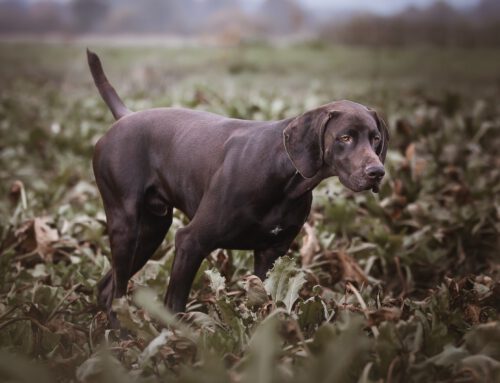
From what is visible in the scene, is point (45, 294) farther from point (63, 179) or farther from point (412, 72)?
point (412, 72)

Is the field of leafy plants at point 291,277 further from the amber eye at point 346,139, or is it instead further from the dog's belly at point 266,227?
the amber eye at point 346,139

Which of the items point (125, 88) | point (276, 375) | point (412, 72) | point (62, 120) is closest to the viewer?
point (276, 375)

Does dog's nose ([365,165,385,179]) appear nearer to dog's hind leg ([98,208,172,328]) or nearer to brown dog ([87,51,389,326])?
brown dog ([87,51,389,326])

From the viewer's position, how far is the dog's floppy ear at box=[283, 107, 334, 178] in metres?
3.18

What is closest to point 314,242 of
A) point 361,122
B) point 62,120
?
point 361,122

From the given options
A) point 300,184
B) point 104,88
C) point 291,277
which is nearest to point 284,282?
point 291,277

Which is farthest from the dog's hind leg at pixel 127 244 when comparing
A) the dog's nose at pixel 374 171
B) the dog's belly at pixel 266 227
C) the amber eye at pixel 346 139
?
the dog's nose at pixel 374 171

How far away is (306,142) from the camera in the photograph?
3.20 metres

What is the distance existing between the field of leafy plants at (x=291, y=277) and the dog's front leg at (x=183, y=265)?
0.10 m

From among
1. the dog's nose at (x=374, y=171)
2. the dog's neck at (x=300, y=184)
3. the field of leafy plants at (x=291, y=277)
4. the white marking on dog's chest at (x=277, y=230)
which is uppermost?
the dog's nose at (x=374, y=171)

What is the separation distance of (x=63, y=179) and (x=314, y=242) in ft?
10.2

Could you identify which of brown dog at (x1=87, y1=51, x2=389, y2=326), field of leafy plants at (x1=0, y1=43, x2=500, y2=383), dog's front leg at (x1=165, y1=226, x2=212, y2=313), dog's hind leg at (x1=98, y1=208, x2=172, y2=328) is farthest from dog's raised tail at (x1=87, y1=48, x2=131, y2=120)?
dog's front leg at (x1=165, y1=226, x2=212, y2=313)

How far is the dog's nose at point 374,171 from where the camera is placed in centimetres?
297

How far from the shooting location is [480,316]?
3.23m
